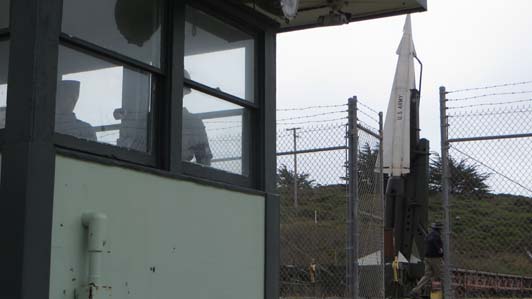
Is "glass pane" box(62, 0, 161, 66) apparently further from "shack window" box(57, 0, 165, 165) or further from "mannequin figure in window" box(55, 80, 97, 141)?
"mannequin figure in window" box(55, 80, 97, 141)

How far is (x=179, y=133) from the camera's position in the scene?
5.12 m

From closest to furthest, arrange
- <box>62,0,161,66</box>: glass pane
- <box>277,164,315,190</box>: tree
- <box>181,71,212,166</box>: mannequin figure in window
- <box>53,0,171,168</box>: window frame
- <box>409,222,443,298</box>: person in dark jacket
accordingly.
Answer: <box>53,0,171,168</box>: window frame → <box>62,0,161,66</box>: glass pane → <box>181,71,212,166</box>: mannequin figure in window → <box>277,164,315,190</box>: tree → <box>409,222,443,298</box>: person in dark jacket

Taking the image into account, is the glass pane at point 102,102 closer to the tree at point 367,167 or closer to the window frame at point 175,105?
the window frame at point 175,105

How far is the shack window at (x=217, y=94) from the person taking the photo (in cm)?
537

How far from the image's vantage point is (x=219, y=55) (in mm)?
5668

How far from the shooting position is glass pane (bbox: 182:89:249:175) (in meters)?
5.33

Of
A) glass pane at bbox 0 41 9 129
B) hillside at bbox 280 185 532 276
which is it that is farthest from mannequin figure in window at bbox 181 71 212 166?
hillside at bbox 280 185 532 276

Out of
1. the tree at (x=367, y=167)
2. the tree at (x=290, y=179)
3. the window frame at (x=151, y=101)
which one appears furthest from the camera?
the tree at (x=290, y=179)

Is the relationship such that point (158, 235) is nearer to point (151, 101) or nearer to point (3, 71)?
point (151, 101)

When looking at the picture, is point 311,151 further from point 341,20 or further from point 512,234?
point 341,20

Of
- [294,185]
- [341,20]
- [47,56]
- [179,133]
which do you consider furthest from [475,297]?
[47,56]

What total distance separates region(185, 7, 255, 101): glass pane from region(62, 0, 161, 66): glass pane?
0.31 m

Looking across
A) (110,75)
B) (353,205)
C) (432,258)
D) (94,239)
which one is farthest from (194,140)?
(432,258)

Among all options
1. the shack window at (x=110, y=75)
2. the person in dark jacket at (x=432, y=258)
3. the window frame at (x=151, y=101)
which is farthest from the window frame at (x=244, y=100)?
the person in dark jacket at (x=432, y=258)
